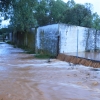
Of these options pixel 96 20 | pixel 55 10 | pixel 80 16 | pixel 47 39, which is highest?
pixel 55 10

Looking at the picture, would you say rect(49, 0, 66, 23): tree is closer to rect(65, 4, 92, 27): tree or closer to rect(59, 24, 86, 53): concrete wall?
rect(65, 4, 92, 27): tree

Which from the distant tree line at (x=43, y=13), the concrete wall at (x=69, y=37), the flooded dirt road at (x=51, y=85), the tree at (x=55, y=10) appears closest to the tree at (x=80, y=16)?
the distant tree line at (x=43, y=13)

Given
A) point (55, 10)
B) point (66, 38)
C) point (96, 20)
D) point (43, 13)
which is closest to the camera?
point (66, 38)

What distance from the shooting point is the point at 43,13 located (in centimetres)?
3612

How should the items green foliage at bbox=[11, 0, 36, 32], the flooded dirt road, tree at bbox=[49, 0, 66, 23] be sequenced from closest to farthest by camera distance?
the flooded dirt road → green foliage at bbox=[11, 0, 36, 32] → tree at bbox=[49, 0, 66, 23]

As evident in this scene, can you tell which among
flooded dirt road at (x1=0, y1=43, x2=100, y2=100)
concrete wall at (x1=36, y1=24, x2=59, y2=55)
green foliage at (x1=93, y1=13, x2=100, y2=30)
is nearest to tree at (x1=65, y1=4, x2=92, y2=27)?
green foliage at (x1=93, y1=13, x2=100, y2=30)

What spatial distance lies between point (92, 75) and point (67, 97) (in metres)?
3.93

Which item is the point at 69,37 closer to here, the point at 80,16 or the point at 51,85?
the point at 51,85

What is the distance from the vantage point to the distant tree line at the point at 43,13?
19.9 m

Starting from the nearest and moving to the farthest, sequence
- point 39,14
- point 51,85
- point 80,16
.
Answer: point 51,85 < point 80,16 < point 39,14

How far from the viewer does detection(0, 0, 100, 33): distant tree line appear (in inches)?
785

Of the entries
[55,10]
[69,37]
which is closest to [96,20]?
[55,10]

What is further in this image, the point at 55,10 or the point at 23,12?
the point at 55,10

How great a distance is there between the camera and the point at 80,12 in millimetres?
31797
